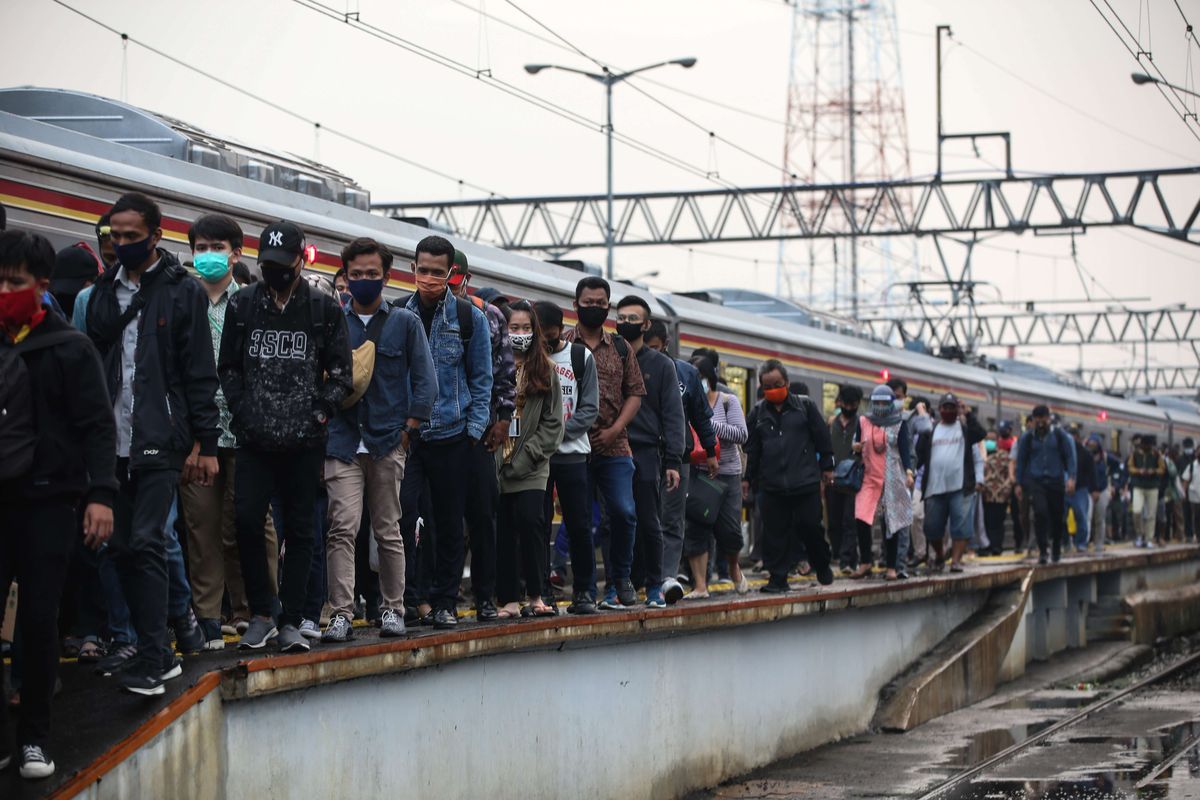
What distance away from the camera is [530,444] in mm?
9258

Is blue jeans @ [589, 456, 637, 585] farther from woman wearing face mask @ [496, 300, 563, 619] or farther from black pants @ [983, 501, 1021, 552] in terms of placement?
black pants @ [983, 501, 1021, 552]

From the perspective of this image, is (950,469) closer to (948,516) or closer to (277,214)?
(948,516)

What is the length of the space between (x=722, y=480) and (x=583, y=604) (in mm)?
3062

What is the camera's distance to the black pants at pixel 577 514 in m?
9.79

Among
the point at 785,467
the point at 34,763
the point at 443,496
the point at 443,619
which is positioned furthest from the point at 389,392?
the point at 785,467

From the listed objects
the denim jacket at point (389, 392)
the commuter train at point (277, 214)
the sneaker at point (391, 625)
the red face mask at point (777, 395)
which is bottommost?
the sneaker at point (391, 625)

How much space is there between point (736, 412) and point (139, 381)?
6.74 m

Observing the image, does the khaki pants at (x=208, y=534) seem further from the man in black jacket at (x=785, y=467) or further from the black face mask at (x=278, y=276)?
the man in black jacket at (x=785, y=467)

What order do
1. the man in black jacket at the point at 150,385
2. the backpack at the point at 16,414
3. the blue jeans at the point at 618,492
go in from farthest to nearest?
1. the blue jeans at the point at 618,492
2. the man in black jacket at the point at 150,385
3. the backpack at the point at 16,414

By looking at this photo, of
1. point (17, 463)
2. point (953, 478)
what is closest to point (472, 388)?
point (17, 463)

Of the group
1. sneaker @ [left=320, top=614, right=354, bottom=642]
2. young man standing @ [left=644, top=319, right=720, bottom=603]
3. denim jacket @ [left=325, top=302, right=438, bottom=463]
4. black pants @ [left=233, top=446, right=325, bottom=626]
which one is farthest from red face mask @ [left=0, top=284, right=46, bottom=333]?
young man standing @ [left=644, top=319, right=720, bottom=603]

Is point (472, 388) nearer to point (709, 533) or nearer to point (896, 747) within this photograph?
point (709, 533)

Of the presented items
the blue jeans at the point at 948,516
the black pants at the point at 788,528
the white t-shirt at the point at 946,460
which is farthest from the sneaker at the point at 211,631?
the blue jeans at the point at 948,516

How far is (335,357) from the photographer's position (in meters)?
7.34
